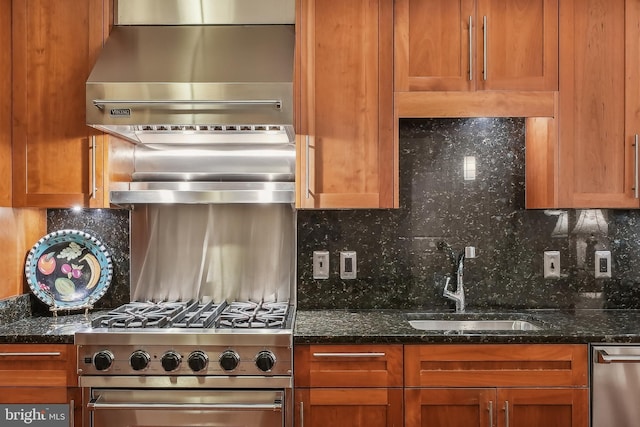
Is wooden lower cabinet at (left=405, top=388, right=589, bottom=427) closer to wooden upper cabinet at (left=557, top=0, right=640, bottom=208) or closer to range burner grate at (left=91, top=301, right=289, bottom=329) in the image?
range burner grate at (left=91, top=301, right=289, bottom=329)

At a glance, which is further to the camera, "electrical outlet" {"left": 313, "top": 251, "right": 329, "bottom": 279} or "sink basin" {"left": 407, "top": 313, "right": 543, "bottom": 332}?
"electrical outlet" {"left": 313, "top": 251, "right": 329, "bottom": 279}

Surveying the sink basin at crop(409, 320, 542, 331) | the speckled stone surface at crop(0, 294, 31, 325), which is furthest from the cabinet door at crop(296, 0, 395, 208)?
the speckled stone surface at crop(0, 294, 31, 325)

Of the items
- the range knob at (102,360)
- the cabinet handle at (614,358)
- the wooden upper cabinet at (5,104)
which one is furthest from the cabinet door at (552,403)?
the wooden upper cabinet at (5,104)

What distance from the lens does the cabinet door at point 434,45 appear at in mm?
2318

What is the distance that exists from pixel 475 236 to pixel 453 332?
27.9 inches

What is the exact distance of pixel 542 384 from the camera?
204cm

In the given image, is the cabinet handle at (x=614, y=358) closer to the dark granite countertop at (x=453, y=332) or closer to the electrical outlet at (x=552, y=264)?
the dark granite countertop at (x=453, y=332)

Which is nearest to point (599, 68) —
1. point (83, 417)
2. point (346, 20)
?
point (346, 20)

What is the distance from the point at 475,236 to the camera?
2658mm

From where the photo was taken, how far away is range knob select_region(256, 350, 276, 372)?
2021 millimetres

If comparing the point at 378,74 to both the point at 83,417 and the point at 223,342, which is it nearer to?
the point at 223,342

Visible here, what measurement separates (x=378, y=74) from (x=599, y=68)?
0.98 meters

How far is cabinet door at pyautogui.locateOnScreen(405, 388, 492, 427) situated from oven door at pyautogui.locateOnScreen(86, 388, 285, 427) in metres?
0.51

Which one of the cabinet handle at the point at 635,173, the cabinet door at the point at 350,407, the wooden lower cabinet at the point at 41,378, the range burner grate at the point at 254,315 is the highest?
the cabinet handle at the point at 635,173
